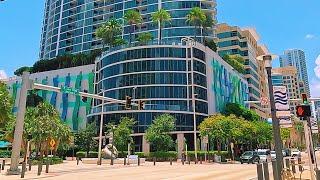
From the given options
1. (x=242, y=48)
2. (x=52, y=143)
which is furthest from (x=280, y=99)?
(x=242, y=48)

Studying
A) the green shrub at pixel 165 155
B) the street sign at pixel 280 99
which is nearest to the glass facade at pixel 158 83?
the green shrub at pixel 165 155

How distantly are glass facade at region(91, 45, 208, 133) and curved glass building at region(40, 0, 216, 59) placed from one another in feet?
83.2

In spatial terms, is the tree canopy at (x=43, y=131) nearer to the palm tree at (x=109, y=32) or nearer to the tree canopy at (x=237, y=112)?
the tree canopy at (x=237, y=112)

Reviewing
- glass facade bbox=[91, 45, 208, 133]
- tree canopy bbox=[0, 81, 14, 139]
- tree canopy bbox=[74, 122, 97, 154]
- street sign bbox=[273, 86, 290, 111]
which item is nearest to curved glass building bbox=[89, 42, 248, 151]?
glass facade bbox=[91, 45, 208, 133]

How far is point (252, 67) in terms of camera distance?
399 feet

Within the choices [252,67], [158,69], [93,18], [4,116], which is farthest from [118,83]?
[252,67]

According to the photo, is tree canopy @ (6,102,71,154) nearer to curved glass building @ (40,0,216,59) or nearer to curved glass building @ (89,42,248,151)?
curved glass building @ (89,42,248,151)

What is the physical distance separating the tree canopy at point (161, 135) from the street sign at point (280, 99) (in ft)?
156

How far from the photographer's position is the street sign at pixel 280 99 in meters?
12.7

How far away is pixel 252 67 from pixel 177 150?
6716 cm

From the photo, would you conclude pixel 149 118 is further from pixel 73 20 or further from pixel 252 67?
pixel 73 20

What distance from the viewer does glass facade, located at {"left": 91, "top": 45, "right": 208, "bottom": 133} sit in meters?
72.1

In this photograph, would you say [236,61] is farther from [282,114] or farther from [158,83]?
[282,114]

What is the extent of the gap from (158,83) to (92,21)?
57.6 metres
